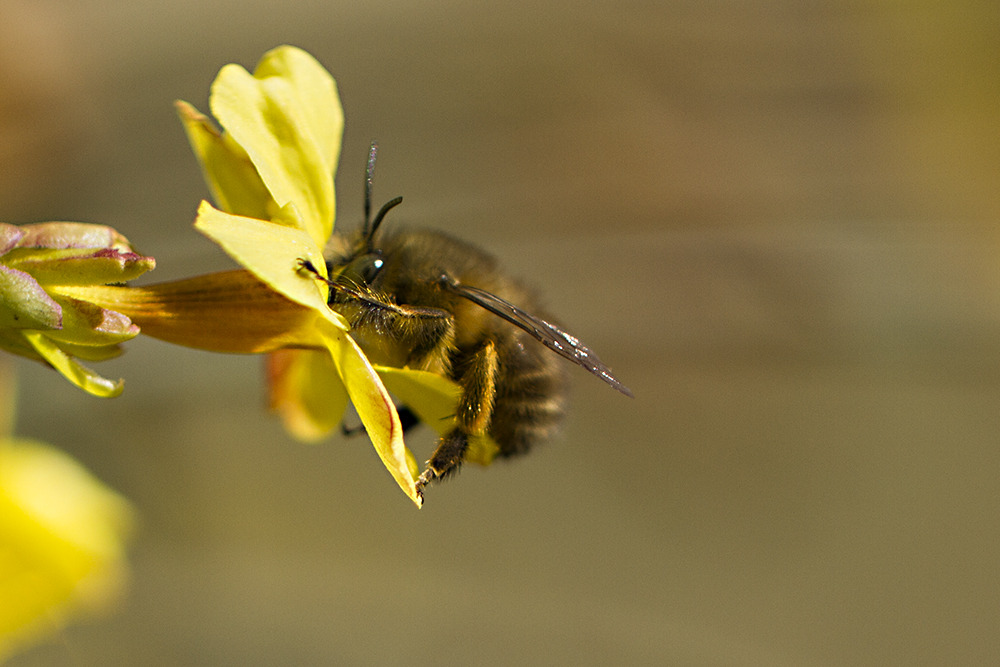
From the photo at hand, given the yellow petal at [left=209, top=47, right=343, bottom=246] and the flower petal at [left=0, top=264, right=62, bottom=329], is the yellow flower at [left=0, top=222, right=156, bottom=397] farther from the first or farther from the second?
the yellow petal at [left=209, top=47, right=343, bottom=246]

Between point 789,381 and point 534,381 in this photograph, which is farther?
point 789,381

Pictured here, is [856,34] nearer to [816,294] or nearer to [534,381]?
[816,294]

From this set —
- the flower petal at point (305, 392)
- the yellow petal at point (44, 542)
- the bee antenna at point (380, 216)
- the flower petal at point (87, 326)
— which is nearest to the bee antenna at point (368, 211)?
the bee antenna at point (380, 216)

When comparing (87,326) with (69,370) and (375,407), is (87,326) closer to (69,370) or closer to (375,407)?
(69,370)

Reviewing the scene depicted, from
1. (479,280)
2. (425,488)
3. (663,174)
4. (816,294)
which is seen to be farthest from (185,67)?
(816,294)

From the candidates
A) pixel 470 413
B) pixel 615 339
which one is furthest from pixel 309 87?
pixel 615 339

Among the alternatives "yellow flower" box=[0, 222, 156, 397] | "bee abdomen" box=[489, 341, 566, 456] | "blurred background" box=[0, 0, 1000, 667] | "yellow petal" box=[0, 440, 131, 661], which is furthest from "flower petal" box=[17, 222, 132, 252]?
"blurred background" box=[0, 0, 1000, 667]
